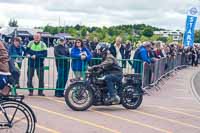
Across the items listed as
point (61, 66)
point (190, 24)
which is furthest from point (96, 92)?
point (190, 24)

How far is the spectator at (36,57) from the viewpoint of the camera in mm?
13977

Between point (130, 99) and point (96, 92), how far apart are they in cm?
94

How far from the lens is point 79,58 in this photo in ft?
46.0

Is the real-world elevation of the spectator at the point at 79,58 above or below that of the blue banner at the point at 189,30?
below

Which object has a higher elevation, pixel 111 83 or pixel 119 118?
pixel 111 83

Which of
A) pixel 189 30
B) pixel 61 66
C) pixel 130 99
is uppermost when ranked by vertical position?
pixel 189 30

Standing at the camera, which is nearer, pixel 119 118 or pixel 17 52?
pixel 119 118

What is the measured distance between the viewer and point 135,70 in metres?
16.0

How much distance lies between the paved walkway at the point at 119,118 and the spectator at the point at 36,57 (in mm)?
571

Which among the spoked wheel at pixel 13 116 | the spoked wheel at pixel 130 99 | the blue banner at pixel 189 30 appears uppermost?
the blue banner at pixel 189 30

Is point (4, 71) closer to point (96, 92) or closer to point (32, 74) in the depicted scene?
point (96, 92)

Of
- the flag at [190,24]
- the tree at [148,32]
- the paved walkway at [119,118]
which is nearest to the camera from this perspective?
the paved walkway at [119,118]

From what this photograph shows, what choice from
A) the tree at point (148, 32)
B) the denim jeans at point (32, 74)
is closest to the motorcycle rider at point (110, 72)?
the denim jeans at point (32, 74)

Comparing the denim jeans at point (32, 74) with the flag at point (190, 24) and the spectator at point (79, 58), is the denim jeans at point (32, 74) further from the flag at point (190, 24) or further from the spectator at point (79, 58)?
the flag at point (190, 24)
